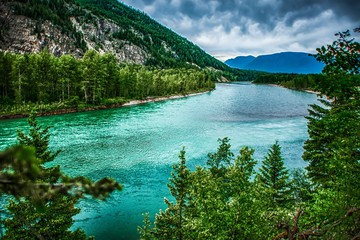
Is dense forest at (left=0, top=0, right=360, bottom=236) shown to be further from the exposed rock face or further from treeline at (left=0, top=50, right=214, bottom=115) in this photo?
the exposed rock face

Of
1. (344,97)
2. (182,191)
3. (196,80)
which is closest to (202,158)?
(182,191)

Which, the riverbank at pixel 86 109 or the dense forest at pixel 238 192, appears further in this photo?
the riverbank at pixel 86 109

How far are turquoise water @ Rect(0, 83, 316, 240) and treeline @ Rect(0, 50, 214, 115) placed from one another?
1277 centimetres

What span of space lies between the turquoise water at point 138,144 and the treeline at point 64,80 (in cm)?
1277

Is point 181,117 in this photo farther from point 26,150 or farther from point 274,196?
point 26,150

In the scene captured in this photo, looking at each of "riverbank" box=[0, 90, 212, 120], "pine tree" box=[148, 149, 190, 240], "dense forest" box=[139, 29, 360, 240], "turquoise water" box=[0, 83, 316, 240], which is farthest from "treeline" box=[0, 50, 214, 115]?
"dense forest" box=[139, 29, 360, 240]

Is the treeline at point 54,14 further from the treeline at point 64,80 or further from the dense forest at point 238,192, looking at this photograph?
the dense forest at point 238,192

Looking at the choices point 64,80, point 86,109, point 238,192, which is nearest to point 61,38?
point 64,80

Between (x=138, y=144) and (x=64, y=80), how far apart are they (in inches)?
1550

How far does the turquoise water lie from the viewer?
21906 mm

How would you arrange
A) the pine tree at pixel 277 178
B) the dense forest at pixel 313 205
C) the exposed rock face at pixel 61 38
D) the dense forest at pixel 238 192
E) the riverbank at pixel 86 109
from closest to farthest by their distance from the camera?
the dense forest at pixel 238 192
the dense forest at pixel 313 205
the pine tree at pixel 277 178
the riverbank at pixel 86 109
the exposed rock face at pixel 61 38

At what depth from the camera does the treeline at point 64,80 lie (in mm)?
63719

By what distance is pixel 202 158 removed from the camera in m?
33.9

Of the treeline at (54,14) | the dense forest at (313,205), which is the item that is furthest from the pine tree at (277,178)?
the treeline at (54,14)
